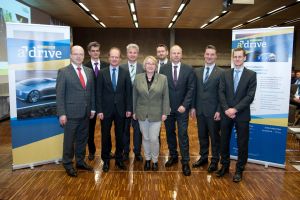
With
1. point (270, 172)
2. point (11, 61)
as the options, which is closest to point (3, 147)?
point (11, 61)

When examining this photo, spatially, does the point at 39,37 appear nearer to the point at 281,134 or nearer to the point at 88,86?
the point at 88,86

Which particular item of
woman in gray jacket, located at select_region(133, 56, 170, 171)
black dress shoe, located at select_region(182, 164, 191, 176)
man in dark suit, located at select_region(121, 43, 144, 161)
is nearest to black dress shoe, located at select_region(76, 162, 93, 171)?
man in dark suit, located at select_region(121, 43, 144, 161)

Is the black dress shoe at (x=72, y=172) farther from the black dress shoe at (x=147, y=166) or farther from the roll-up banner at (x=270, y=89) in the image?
the roll-up banner at (x=270, y=89)

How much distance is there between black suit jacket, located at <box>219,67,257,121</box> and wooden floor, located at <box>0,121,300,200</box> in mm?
868

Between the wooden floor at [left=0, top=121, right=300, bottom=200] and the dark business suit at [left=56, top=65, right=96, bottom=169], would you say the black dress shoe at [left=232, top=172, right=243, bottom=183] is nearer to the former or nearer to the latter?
the wooden floor at [left=0, top=121, right=300, bottom=200]

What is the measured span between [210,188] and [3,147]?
384cm

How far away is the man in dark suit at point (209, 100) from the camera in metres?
3.71

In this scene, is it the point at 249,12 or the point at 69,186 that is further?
the point at 249,12

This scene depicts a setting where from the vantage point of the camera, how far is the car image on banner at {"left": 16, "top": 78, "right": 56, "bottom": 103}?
12.4ft

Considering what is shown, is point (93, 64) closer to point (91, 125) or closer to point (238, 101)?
point (91, 125)

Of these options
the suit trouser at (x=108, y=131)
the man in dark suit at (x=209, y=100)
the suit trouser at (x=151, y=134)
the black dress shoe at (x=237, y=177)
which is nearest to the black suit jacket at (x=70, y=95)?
the suit trouser at (x=108, y=131)

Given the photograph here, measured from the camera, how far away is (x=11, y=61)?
369 centimetres

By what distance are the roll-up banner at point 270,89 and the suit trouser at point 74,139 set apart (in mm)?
2507

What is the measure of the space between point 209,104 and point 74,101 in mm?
1781
